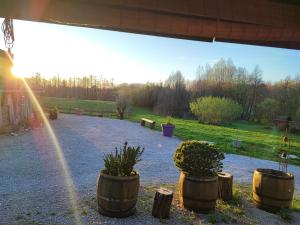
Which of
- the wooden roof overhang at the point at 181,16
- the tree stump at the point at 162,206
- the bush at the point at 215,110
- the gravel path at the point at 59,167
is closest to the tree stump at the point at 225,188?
the tree stump at the point at 162,206

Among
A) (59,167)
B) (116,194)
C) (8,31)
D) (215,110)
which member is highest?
(8,31)

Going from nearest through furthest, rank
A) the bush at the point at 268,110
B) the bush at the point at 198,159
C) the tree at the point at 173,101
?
the bush at the point at 198,159
the bush at the point at 268,110
the tree at the point at 173,101

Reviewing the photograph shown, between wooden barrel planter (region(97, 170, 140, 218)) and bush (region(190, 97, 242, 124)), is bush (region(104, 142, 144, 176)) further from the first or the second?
bush (region(190, 97, 242, 124))

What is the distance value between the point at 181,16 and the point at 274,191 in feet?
15.6

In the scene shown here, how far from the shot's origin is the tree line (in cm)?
3897

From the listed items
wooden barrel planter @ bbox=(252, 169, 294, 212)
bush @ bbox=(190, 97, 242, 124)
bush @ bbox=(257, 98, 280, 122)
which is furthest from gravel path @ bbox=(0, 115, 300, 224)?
bush @ bbox=(257, 98, 280, 122)

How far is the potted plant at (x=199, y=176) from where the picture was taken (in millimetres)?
5887

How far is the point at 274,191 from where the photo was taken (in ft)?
21.0

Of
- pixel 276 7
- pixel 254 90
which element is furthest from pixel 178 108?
pixel 276 7

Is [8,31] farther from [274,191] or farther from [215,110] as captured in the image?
[215,110]

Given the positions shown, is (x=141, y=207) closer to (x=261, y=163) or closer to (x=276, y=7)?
(x=276, y=7)

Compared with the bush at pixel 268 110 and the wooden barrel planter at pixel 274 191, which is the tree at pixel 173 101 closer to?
the bush at pixel 268 110

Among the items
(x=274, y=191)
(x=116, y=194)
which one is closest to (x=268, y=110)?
(x=274, y=191)

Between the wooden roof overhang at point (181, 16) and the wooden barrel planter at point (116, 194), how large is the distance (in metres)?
2.92
